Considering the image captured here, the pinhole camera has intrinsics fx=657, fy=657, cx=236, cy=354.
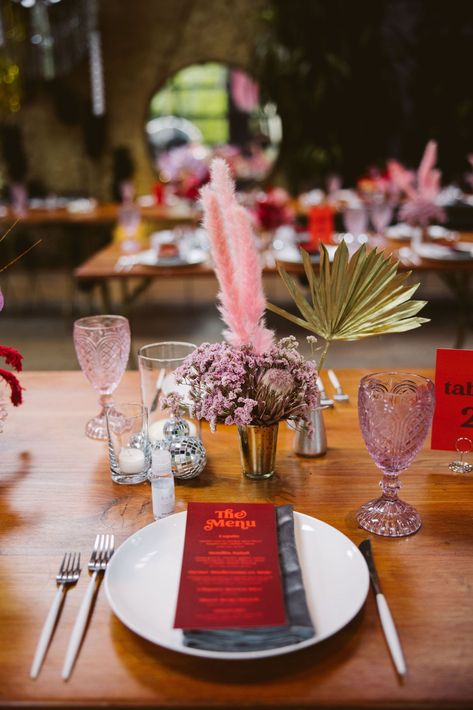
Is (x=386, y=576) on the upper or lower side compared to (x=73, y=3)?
lower

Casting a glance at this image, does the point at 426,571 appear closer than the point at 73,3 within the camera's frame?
Yes

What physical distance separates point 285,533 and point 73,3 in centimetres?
677

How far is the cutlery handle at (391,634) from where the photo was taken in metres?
0.70

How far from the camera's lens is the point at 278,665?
0.71 m

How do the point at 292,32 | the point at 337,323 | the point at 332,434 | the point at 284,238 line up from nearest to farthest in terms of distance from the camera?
the point at 337,323 → the point at 332,434 → the point at 284,238 → the point at 292,32

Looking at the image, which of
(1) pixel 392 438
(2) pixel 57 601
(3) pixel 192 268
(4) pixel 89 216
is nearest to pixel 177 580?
(2) pixel 57 601

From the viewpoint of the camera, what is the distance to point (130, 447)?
1.12 metres

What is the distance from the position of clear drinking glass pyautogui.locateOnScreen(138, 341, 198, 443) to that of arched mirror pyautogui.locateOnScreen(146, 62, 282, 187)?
5.68 meters

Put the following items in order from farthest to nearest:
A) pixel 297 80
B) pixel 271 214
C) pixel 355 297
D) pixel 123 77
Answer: pixel 123 77
pixel 297 80
pixel 271 214
pixel 355 297

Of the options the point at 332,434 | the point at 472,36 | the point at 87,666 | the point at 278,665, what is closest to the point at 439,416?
the point at 332,434

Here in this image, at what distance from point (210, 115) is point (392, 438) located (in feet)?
22.7

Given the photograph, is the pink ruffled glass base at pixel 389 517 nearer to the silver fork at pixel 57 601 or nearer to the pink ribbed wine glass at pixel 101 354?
the silver fork at pixel 57 601

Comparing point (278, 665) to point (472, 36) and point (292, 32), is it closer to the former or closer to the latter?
point (292, 32)

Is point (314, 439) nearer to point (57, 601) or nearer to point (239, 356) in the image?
point (239, 356)
